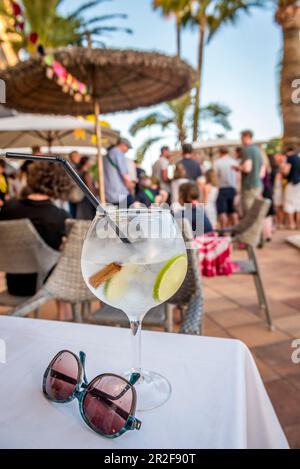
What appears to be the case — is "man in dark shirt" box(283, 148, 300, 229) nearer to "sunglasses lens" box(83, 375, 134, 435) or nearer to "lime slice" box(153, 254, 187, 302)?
"lime slice" box(153, 254, 187, 302)

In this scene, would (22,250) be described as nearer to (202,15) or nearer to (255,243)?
(255,243)

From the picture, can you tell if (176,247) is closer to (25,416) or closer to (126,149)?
(25,416)

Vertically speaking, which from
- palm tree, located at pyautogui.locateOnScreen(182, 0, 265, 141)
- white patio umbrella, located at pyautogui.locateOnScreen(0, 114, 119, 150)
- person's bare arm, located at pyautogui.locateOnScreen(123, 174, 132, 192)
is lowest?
person's bare arm, located at pyautogui.locateOnScreen(123, 174, 132, 192)

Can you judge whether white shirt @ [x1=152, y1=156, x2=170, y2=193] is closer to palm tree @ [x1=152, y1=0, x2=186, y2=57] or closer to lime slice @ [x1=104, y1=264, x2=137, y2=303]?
lime slice @ [x1=104, y1=264, x2=137, y2=303]

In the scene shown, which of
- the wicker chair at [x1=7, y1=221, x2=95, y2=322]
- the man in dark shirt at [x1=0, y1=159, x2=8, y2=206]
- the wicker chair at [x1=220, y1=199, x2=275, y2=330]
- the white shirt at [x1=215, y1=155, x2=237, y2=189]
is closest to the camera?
the man in dark shirt at [x1=0, y1=159, x2=8, y2=206]

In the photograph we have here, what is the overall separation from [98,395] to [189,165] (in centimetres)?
507

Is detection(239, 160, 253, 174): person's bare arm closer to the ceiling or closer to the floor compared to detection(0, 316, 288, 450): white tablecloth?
closer to the ceiling

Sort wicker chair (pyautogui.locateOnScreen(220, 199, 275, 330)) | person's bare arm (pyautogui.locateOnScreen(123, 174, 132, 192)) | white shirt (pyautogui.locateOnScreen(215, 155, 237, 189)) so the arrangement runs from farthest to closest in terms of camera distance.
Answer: white shirt (pyautogui.locateOnScreen(215, 155, 237, 189))
person's bare arm (pyautogui.locateOnScreen(123, 174, 132, 192))
wicker chair (pyautogui.locateOnScreen(220, 199, 275, 330))

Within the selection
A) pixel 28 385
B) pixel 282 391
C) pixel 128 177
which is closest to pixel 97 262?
pixel 28 385

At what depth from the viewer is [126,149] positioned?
459cm

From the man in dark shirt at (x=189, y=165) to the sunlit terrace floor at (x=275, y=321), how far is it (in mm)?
1680

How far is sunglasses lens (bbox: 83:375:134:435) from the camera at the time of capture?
49 cm

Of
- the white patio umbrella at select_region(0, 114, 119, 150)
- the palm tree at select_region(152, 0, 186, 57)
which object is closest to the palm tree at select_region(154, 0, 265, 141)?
the palm tree at select_region(152, 0, 186, 57)

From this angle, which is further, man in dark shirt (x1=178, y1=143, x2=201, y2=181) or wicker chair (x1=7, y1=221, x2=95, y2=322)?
man in dark shirt (x1=178, y1=143, x2=201, y2=181)
